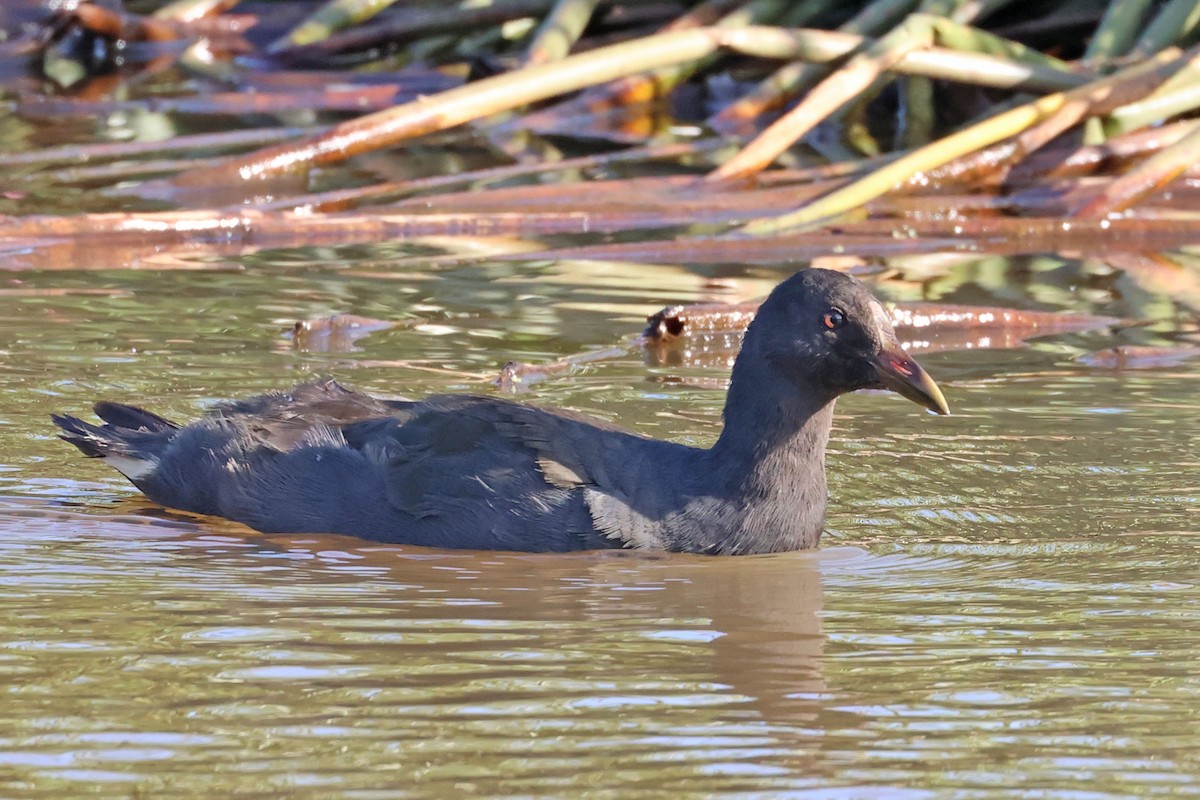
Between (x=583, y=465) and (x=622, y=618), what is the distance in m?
0.70

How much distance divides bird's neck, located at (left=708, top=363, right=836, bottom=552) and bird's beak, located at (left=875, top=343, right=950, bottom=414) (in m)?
0.20

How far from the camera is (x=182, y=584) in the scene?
4230 mm

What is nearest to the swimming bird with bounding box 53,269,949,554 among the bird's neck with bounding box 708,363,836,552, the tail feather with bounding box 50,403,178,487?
the bird's neck with bounding box 708,363,836,552

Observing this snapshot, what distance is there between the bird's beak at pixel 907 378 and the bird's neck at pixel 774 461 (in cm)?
20

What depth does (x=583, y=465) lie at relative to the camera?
4.68m

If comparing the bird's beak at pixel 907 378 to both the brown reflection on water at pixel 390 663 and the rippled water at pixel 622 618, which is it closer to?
the rippled water at pixel 622 618

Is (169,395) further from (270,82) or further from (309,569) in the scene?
(270,82)

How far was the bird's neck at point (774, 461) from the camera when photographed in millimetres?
4703

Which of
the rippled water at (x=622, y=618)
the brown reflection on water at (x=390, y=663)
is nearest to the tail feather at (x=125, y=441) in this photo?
the rippled water at (x=622, y=618)

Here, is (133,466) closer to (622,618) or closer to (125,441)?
(125,441)

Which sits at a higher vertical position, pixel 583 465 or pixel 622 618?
pixel 583 465

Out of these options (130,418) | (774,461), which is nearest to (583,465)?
(774,461)

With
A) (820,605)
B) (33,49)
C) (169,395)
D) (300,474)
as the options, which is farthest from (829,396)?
(33,49)

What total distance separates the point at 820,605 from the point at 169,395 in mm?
2387
